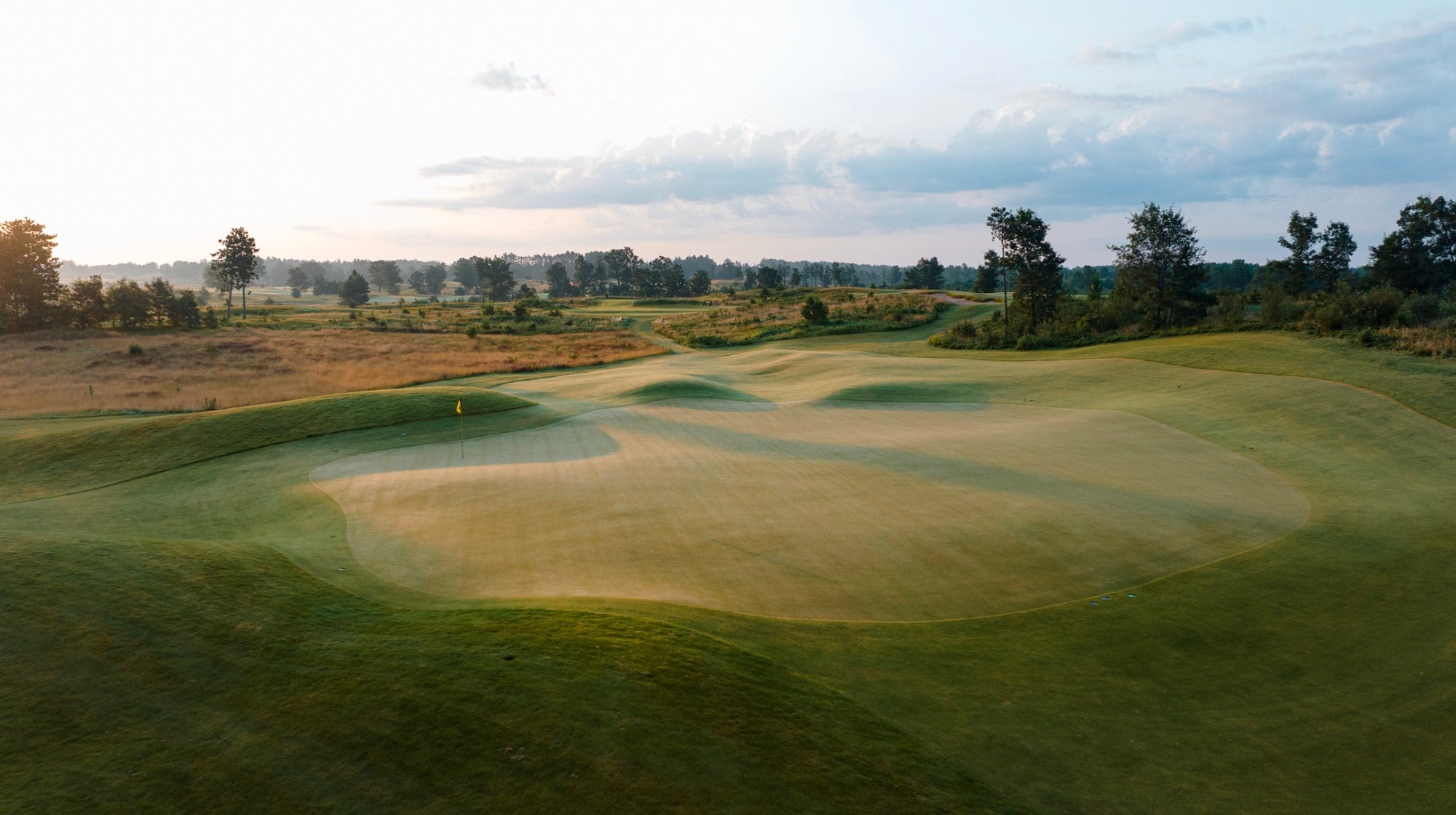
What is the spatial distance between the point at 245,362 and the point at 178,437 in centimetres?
3468

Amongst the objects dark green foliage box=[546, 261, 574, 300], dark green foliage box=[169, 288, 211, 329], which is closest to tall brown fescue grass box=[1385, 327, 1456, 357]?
dark green foliage box=[169, 288, 211, 329]

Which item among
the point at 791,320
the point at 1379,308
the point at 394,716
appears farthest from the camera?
the point at 791,320

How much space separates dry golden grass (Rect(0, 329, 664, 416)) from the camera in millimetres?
35406

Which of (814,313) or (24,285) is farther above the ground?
(24,285)

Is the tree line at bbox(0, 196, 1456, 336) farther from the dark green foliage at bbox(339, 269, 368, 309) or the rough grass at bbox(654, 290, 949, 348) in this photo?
the dark green foliage at bbox(339, 269, 368, 309)

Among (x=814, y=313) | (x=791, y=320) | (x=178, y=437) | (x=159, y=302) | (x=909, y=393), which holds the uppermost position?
(x=159, y=302)

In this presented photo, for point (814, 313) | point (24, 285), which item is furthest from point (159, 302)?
point (814, 313)

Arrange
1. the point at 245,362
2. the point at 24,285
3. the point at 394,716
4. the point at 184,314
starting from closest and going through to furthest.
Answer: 1. the point at 394,716
2. the point at 245,362
3. the point at 24,285
4. the point at 184,314

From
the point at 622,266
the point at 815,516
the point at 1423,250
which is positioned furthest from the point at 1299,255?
the point at 622,266

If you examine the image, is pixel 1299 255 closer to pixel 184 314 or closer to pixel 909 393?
pixel 909 393

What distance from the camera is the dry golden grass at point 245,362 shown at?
1394 inches

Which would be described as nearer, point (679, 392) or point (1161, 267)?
point (679, 392)

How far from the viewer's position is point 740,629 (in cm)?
986

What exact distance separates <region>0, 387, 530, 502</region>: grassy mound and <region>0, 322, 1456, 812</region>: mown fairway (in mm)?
339
